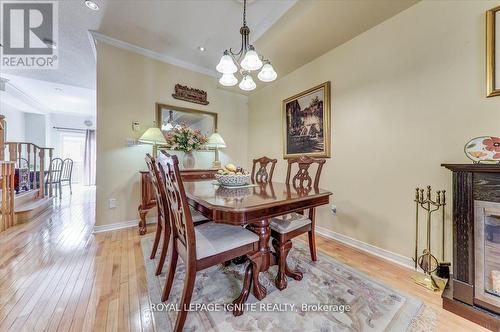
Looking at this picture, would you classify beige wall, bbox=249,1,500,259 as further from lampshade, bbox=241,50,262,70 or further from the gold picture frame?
lampshade, bbox=241,50,262,70

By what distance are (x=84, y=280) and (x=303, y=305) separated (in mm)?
1759

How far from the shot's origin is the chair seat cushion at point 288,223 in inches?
58.5

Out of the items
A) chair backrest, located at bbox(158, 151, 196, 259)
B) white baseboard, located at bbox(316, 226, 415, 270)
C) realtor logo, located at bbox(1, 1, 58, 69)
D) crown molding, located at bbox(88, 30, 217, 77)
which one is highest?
realtor logo, located at bbox(1, 1, 58, 69)

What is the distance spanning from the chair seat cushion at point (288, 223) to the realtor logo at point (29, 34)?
3.30 m

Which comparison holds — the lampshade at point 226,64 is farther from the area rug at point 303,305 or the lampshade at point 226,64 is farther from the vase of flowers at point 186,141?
the area rug at point 303,305

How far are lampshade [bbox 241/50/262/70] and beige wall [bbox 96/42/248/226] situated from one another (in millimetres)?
2028

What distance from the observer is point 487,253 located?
1.23 metres

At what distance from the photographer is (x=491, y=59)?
1.39 meters

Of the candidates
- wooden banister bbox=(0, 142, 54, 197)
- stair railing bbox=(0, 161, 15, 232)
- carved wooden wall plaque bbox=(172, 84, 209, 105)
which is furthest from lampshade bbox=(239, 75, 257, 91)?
wooden banister bbox=(0, 142, 54, 197)

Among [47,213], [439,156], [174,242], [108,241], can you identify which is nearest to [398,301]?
[439,156]

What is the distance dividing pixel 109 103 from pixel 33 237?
1952mm

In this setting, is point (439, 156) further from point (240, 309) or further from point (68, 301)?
point (68, 301)

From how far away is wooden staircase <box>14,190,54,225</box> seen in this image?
2873mm

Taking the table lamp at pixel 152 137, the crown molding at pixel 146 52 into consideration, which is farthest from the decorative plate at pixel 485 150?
the crown molding at pixel 146 52
